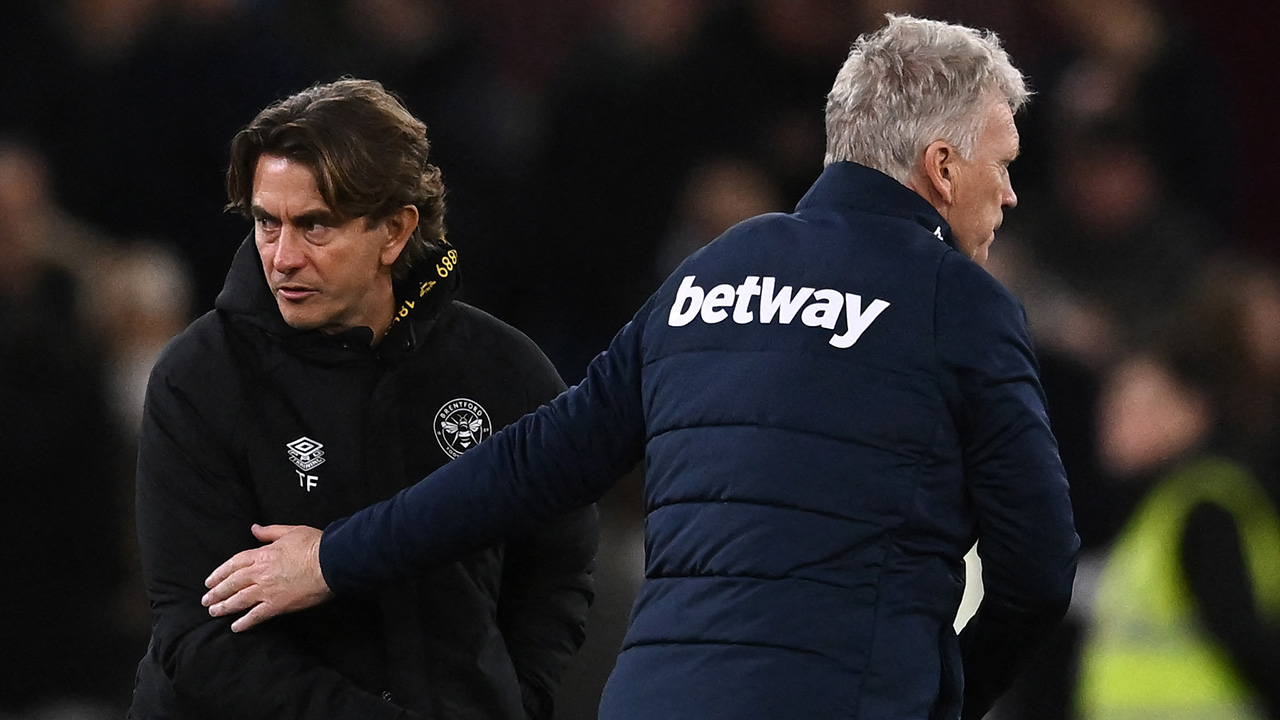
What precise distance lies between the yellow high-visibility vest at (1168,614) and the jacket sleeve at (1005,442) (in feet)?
5.84

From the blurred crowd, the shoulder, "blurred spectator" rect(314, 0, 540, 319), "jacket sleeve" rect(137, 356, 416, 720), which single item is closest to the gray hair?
the shoulder

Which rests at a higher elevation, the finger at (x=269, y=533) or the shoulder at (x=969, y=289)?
the shoulder at (x=969, y=289)

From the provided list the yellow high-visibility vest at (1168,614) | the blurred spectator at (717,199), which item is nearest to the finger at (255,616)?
the blurred spectator at (717,199)

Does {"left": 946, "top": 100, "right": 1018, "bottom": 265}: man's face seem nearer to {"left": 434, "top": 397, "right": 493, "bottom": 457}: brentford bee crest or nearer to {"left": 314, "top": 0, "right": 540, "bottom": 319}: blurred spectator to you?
{"left": 434, "top": 397, "right": 493, "bottom": 457}: brentford bee crest

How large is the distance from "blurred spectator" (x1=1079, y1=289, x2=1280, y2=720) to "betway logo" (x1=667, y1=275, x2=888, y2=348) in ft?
6.44

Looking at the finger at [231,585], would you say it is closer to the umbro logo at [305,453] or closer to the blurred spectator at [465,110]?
the umbro logo at [305,453]

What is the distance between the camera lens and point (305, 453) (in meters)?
1.80

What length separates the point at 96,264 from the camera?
11.5 ft

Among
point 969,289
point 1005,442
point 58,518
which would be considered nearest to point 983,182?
point 969,289

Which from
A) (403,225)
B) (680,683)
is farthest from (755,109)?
(680,683)

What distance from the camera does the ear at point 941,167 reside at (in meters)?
1.61

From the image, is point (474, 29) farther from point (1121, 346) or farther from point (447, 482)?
point (447, 482)

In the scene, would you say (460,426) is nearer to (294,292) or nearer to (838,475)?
(294,292)

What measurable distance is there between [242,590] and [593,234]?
6.33 feet
